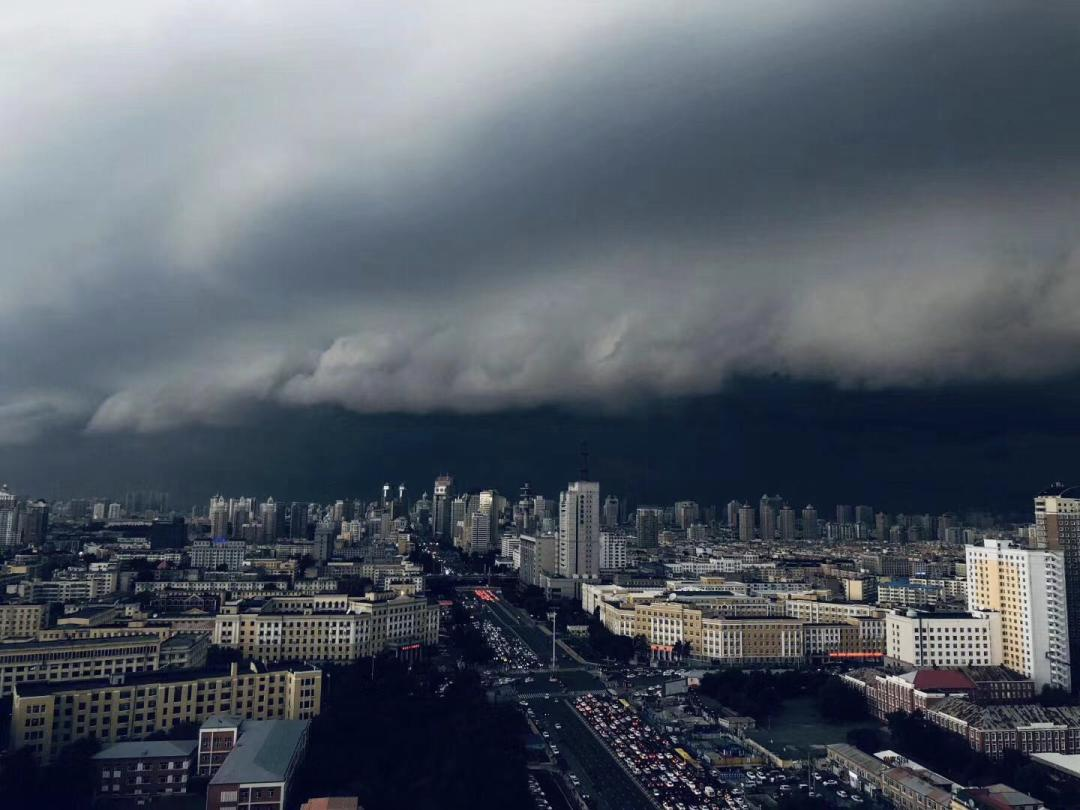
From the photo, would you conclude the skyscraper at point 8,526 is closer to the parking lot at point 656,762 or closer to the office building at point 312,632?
the office building at point 312,632

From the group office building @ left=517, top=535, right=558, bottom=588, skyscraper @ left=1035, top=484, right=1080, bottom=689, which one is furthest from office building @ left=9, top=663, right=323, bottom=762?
office building @ left=517, top=535, right=558, bottom=588

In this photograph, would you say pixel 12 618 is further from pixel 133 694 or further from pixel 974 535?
pixel 974 535

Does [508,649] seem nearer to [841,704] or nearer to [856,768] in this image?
[841,704]

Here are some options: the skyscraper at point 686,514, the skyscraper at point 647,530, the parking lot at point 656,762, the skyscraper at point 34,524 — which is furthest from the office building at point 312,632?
the skyscraper at point 686,514

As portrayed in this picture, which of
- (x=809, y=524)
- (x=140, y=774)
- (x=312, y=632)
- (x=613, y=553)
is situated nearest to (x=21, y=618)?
(x=312, y=632)

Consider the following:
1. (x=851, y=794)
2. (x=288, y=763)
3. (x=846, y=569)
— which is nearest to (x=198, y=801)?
(x=288, y=763)

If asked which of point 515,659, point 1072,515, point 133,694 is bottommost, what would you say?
point 515,659
